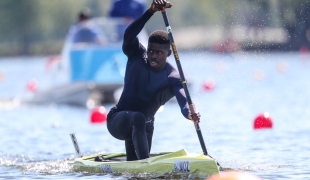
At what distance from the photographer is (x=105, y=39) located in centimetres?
2225

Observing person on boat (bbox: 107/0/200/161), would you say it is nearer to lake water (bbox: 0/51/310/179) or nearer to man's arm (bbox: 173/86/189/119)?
man's arm (bbox: 173/86/189/119)

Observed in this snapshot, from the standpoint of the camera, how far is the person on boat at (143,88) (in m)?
10.3

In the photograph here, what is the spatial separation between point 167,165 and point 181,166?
0.18 metres

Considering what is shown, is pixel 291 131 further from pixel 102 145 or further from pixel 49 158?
pixel 49 158

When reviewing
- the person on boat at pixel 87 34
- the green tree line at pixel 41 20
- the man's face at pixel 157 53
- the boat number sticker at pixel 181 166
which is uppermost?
the green tree line at pixel 41 20

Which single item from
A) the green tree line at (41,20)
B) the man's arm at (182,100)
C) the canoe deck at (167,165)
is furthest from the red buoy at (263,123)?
the green tree line at (41,20)

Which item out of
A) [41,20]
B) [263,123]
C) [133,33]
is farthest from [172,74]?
[41,20]

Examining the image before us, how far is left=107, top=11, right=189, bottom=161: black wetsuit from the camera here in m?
10.3

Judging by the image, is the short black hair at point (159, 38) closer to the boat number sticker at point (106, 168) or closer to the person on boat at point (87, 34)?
the boat number sticker at point (106, 168)

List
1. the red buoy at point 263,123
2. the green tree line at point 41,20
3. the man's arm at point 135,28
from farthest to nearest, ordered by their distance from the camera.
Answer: the green tree line at point 41,20 < the red buoy at point 263,123 < the man's arm at point 135,28

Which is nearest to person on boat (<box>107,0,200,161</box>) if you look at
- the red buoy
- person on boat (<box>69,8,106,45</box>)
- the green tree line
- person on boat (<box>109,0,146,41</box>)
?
the red buoy

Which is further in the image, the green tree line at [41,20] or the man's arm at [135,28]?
the green tree line at [41,20]

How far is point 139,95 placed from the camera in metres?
10.5

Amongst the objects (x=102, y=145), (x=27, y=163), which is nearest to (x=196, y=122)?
(x=27, y=163)
